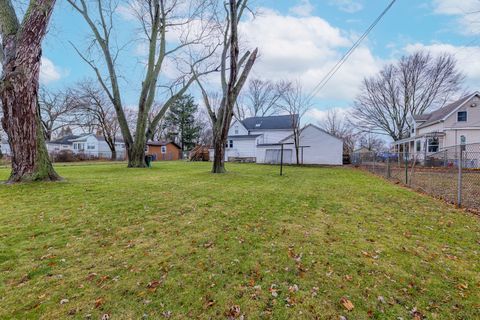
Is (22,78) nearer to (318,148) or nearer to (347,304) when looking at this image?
(347,304)

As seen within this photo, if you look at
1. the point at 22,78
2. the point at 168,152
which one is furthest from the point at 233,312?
the point at 168,152

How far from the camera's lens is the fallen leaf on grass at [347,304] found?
2.12 meters

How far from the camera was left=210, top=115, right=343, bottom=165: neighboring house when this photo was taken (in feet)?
83.9

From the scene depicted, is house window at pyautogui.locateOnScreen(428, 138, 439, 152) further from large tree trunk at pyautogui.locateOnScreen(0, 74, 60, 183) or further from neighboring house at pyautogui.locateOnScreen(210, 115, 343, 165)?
large tree trunk at pyautogui.locateOnScreen(0, 74, 60, 183)

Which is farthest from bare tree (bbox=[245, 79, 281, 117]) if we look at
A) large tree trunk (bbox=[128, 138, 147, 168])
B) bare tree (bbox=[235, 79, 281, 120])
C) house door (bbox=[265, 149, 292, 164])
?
large tree trunk (bbox=[128, 138, 147, 168])

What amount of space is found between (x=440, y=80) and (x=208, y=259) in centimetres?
3327

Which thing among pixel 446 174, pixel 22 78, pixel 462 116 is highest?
pixel 462 116

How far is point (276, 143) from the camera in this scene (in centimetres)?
2798

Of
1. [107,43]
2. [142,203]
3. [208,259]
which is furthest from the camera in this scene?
[107,43]

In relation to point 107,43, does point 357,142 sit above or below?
below

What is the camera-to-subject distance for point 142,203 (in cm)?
561

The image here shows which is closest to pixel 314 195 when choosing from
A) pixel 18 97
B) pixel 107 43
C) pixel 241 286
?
pixel 241 286

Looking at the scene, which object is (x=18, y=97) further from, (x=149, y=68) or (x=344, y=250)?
(x=149, y=68)

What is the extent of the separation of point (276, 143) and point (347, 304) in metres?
26.2
